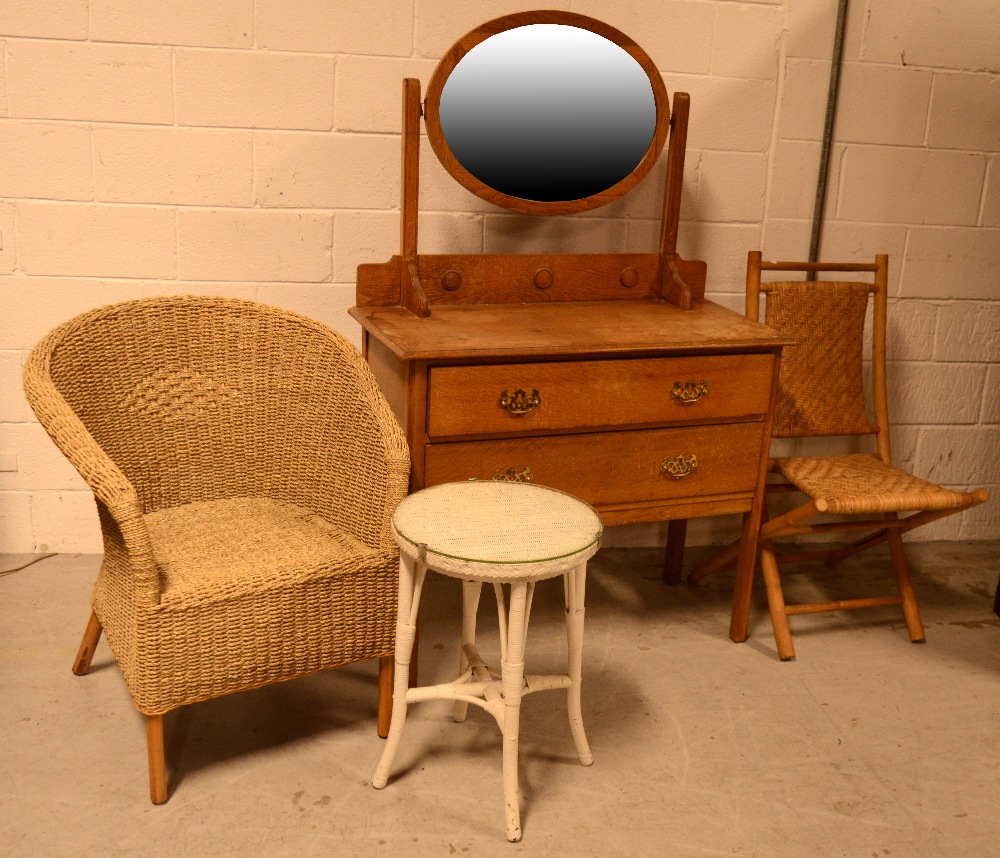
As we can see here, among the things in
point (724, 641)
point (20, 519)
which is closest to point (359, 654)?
point (724, 641)

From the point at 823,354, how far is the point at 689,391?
2.05 feet

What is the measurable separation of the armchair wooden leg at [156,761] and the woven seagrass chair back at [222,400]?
0.49m

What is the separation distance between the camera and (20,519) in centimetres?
274

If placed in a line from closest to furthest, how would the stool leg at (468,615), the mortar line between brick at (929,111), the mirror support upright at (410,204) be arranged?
1. the stool leg at (468,615)
2. the mirror support upright at (410,204)
3. the mortar line between brick at (929,111)

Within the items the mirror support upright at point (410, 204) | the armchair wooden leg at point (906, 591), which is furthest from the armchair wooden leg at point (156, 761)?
the armchair wooden leg at point (906, 591)

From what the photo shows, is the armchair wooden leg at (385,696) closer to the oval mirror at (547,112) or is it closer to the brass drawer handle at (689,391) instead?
the brass drawer handle at (689,391)

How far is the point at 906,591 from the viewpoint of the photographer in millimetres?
2582

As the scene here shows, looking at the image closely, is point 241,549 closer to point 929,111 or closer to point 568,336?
point 568,336

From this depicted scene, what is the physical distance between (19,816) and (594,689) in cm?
112

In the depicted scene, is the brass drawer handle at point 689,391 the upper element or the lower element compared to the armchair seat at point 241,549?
upper

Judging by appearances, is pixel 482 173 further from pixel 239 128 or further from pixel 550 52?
pixel 239 128

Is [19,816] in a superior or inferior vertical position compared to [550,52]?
inferior

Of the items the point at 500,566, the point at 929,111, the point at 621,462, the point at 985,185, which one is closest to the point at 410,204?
the point at 621,462

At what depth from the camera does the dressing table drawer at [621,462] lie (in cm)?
211
